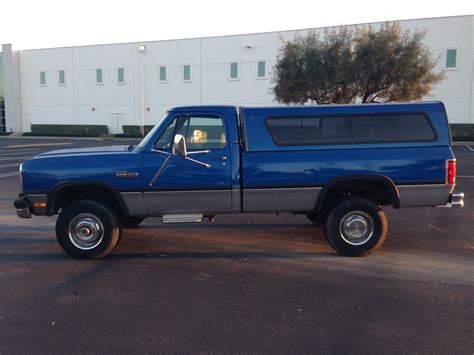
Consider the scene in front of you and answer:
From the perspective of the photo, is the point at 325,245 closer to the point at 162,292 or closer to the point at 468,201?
the point at 162,292

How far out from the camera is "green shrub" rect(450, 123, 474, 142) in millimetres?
33000

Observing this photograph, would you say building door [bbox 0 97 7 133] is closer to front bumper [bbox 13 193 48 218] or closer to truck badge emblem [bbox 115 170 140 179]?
front bumper [bbox 13 193 48 218]

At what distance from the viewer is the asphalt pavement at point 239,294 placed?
3867mm

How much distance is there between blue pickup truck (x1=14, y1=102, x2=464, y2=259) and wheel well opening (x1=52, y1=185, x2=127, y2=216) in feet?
0.10

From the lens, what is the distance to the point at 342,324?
4.17m

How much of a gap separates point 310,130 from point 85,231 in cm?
342

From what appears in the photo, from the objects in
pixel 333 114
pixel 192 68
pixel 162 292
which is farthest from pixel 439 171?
pixel 192 68

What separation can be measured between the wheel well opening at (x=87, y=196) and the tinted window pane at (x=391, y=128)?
11.4 ft

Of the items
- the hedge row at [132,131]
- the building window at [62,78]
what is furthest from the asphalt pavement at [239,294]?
the building window at [62,78]

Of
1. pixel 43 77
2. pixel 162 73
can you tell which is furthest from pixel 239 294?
pixel 43 77

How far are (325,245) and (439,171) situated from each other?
1970 mm

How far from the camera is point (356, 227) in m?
6.20

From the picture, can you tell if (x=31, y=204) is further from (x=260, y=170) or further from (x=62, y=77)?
(x=62, y=77)

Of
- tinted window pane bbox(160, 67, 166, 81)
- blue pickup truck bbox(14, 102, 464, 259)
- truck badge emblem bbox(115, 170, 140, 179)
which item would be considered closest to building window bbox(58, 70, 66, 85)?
tinted window pane bbox(160, 67, 166, 81)
